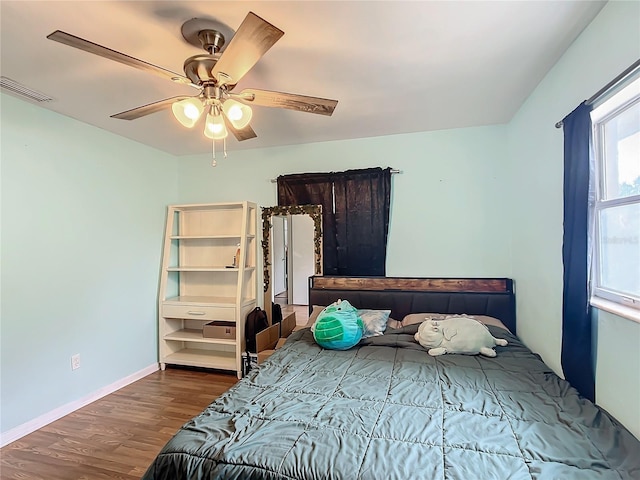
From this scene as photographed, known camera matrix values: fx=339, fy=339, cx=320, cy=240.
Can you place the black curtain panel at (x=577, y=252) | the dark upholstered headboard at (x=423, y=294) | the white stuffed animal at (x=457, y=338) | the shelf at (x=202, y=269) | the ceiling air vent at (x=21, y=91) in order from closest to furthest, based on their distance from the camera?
1. the black curtain panel at (x=577, y=252)
2. the ceiling air vent at (x=21, y=91)
3. the white stuffed animal at (x=457, y=338)
4. the dark upholstered headboard at (x=423, y=294)
5. the shelf at (x=202, y=269)

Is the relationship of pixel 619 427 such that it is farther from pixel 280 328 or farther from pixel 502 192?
pixel 280 328

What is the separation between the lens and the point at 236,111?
1.75 m

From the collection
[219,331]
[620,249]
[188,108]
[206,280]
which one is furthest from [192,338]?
[620,249]

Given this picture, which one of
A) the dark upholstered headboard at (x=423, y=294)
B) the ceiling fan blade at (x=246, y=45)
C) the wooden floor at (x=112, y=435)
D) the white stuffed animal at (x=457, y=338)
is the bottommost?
the wooden floor at (x=112, y=435)

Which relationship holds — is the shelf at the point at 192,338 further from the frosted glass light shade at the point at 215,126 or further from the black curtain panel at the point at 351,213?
the frosted glass light shade at the point at 215,126

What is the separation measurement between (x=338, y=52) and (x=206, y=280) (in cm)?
293

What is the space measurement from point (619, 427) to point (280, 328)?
110 inches

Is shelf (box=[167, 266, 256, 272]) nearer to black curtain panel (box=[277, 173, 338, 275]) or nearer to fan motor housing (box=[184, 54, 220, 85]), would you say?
black curtain panel (box=[277, 173, 338, 275])

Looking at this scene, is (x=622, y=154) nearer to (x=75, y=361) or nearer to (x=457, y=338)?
(x=457, y=338)

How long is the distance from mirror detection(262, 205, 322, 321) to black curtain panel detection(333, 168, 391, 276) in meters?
0.21

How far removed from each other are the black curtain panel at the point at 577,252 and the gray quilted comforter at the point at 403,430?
0.13 meters

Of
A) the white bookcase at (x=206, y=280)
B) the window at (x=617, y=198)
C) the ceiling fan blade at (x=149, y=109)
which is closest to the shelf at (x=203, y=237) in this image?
the white bookcase at (x=206, y=280)

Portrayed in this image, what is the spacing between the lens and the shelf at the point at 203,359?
3469 mm

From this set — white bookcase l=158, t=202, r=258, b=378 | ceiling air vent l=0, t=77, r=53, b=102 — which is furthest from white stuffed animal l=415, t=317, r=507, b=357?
ceiling air vent l=0, t=77, r=53, b=102
